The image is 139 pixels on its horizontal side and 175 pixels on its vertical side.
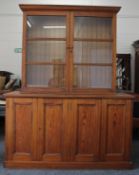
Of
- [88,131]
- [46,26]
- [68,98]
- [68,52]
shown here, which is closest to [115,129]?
[88,131]

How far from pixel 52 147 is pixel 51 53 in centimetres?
116

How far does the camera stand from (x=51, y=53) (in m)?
3.33

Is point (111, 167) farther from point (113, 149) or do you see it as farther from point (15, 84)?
point (15, 84)

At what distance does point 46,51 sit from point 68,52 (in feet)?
0.93

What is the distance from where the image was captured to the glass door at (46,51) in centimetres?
330

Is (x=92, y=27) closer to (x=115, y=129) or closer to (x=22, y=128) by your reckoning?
(x=115, y=129)

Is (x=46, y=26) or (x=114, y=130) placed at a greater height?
(x=46, y=26)

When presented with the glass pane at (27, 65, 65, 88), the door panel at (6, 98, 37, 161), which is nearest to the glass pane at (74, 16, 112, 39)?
the glass pane at (27, 65, 65, 88)

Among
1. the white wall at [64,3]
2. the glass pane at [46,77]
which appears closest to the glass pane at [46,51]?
the glass pane at [46,77]

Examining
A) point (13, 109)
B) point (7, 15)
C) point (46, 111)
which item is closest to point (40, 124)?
point (46, 111)

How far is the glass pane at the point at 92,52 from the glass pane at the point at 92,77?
88 mm

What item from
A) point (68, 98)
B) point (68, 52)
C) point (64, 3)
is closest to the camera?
point (68, 98)

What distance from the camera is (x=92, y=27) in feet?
10.9

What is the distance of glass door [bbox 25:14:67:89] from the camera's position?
3301 millimetres
